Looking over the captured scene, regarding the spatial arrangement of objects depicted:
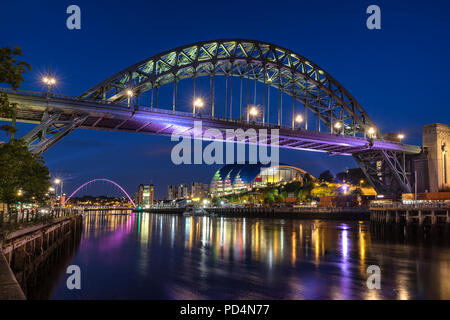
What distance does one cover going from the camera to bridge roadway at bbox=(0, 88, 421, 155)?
3691 cm

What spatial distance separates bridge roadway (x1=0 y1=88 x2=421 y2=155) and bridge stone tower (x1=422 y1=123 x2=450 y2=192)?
10.6ft

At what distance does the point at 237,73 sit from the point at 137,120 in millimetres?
23511

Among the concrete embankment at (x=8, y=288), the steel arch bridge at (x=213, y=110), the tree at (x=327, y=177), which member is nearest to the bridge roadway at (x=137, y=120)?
the steel arch bridge at (x=213, y=110)

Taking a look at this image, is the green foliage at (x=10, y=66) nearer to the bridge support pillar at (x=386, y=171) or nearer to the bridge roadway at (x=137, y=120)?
the bridge roadway at (x=137, y=120)

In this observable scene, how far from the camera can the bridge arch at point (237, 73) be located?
4584 centimetres

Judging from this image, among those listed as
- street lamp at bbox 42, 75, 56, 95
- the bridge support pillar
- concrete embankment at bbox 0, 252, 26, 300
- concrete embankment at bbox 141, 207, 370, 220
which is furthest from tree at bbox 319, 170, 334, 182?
concrete embankment at bbox 0, 252, 26, 300

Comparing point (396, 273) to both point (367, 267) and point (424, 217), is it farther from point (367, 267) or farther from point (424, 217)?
point (424, 217)

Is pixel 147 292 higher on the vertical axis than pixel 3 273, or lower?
lower

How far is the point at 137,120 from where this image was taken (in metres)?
44.6

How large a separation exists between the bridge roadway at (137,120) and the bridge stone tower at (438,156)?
10.6 feet

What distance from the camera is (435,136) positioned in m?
63.9

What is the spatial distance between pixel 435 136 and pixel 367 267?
51.5 meters

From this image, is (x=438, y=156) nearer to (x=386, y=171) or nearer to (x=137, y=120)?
(x=386, y=171)
